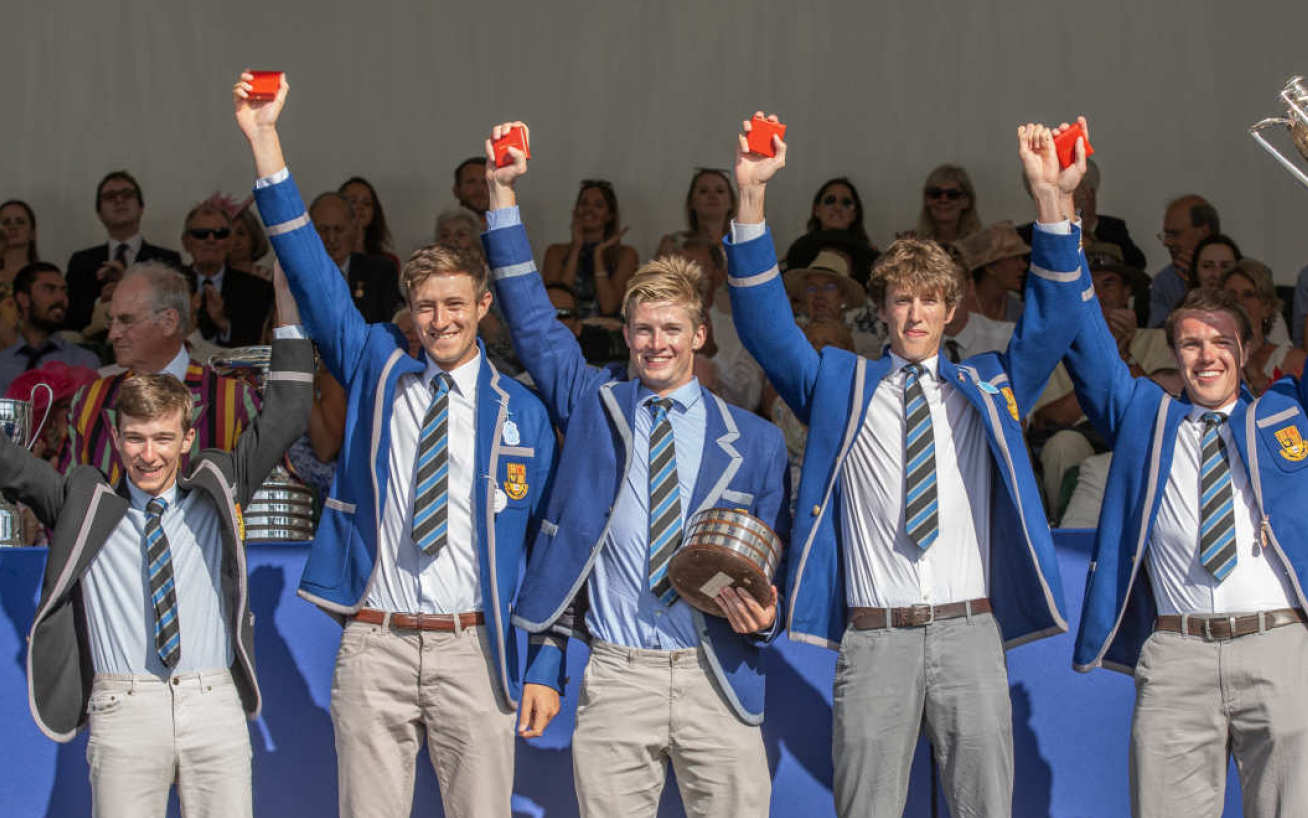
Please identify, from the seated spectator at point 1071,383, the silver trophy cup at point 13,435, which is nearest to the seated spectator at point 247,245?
the silver trophy cup at point 13,435

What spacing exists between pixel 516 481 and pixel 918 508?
1.05 m

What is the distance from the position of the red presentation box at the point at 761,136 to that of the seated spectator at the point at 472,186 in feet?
14.4

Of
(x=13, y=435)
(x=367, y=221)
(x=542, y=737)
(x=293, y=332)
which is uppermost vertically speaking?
(x=367, y=221)

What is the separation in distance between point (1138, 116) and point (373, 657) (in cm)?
634

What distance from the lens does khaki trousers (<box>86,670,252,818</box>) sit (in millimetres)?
4234

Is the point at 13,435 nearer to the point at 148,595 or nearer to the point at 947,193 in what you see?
the point at 148,595

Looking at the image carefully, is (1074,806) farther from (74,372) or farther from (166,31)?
(166,31)

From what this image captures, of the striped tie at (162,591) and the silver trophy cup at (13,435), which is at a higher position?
the silver trophy cup at (13,435)

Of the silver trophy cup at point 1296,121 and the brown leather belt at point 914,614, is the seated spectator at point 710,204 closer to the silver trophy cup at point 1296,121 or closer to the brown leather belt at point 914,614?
the silver trophy cup at point 1296,121

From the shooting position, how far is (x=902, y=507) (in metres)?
4.26

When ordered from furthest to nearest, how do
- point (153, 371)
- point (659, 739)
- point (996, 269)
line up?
point (996, 269), point (153, 371), point (659, 739)

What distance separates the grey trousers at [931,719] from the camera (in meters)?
4.11

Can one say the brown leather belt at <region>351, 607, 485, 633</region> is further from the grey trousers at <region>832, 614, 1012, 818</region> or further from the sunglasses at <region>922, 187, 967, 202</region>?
the sunglasses at <region>922, 187, 967, 202</region>

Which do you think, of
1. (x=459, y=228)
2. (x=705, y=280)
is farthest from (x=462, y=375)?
(x=459, y=228)
